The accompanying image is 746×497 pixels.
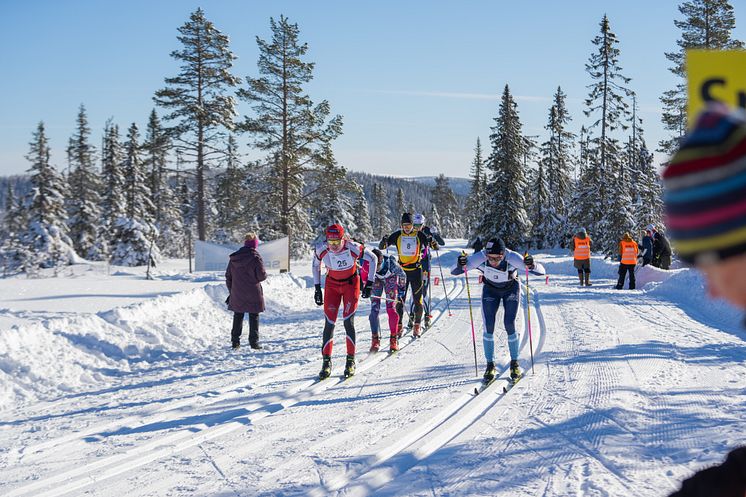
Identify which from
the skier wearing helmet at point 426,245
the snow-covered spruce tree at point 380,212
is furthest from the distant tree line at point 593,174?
the snow-covered spruce tree at point 380,212

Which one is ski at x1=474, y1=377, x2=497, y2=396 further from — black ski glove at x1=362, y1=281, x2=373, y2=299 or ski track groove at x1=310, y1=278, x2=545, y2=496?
black ski glove at x1=362, y1=281, x2=373, y2=299

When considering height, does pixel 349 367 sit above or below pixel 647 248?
below

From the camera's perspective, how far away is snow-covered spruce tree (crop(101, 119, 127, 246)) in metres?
45.5

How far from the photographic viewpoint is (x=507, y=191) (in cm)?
4191

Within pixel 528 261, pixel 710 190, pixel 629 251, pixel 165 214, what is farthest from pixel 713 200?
pixel 165 214

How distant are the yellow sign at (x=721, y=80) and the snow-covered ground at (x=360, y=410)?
362 cm

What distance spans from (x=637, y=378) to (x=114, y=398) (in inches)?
289

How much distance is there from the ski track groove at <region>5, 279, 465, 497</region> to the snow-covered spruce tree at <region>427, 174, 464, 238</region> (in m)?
83.3

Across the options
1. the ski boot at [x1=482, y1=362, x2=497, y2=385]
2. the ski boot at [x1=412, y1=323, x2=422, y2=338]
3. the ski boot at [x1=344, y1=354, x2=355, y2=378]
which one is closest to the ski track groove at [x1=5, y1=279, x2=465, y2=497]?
the ski boot at [x1=344, y1=354, x2=355, y2=378]

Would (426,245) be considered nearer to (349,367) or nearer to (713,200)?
(349,367)

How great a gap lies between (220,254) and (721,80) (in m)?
23.1

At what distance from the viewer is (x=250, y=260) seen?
11500 mm

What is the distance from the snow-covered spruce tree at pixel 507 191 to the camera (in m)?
41.9

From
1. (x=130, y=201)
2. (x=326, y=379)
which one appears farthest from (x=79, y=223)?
(x=326, y=379)
